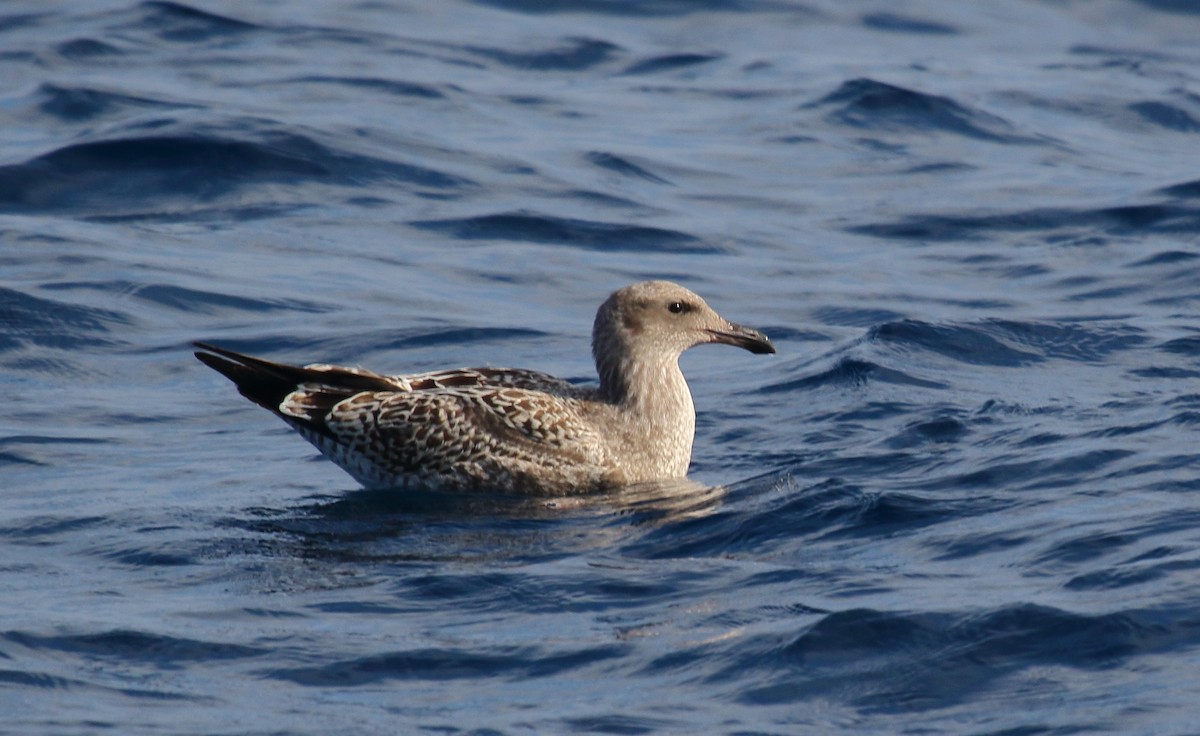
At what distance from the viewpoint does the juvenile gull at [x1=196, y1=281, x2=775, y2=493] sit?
10.7m

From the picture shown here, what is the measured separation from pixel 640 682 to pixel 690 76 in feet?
57.5

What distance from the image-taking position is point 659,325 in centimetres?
1118

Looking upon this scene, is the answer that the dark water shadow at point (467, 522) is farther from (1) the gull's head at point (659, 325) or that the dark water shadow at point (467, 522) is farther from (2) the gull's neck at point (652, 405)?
(1) the gull's head at point (659, 325)

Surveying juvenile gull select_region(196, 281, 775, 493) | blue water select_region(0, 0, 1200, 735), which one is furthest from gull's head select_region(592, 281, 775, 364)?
blue water select_region(0, 0, 1200, 735)

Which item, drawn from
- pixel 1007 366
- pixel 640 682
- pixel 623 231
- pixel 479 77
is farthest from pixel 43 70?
pixel 640 682

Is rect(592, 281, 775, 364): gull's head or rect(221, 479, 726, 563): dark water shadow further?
rect(592, 281, 775, 364): gull's head

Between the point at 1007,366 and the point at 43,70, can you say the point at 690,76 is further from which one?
the point at 1007,366

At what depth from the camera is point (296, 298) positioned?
15195mm

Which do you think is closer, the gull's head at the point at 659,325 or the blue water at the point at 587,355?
the blue water at the point at 587,355

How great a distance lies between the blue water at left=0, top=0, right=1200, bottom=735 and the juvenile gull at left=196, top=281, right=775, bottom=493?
0.24 meters

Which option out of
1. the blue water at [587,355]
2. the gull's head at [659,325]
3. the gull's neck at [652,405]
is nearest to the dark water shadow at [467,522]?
the blue water at [587,355]

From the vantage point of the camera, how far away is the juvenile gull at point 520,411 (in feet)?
35.0

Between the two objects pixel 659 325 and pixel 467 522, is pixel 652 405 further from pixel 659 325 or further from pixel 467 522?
pixel 467 522

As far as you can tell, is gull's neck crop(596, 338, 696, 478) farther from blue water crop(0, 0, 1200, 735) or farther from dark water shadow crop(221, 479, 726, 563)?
blue water crop(0, 0, 1200, 735)
